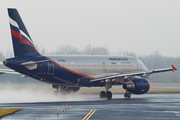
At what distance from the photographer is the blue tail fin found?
36.8 metres

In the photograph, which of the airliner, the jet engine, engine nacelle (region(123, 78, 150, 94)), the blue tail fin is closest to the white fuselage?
the airliner

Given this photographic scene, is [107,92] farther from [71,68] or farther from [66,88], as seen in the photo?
[66,88]

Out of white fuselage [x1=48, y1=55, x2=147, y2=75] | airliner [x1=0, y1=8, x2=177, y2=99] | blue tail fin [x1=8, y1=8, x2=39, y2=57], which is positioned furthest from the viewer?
white fuselage [x1=48, y1=55, x2=147, y2=75]

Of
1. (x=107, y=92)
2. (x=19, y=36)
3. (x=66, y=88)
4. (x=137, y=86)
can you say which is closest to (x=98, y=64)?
(x=107, y=92)

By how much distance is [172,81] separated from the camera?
237 ft

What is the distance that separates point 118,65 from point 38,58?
1182 centimetres

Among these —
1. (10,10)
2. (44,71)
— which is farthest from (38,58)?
(10,10)

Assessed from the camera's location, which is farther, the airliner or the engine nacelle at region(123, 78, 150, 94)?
the engine nacelle at region(123, 78, 150, 94)

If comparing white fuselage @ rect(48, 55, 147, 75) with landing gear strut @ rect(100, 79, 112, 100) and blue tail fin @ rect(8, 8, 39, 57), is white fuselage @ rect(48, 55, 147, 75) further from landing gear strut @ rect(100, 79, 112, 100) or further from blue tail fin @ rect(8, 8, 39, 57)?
blue tail fin @ rect(8, 8, 39, 57)

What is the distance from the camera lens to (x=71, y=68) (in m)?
42.1

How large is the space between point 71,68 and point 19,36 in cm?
774

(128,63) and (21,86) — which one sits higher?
(128,63)

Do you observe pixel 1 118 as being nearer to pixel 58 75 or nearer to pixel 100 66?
pixel 58 75

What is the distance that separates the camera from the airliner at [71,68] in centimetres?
3722
